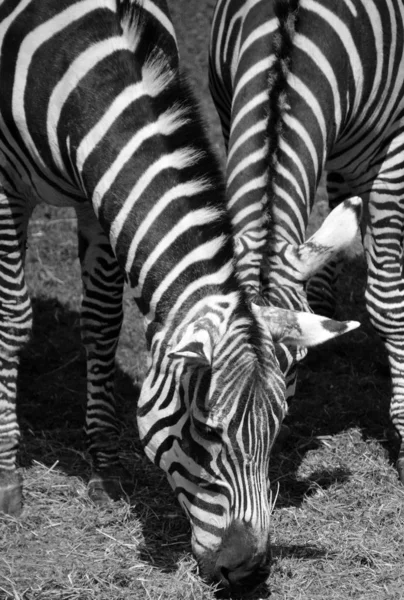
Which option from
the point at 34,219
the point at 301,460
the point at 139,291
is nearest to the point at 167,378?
the point at 139,291

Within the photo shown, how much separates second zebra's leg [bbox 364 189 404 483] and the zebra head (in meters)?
1.88

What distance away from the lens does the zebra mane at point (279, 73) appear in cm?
567

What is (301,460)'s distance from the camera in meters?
6.73

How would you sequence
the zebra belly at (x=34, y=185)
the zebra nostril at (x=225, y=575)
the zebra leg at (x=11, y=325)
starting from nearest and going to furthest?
1. the zebra nostril at (x=225, y=575)
2. the zebra belly at (x=34, y=185)
3. the zebra leg at (x=11, y=325)

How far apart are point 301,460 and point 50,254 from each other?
4.01 m

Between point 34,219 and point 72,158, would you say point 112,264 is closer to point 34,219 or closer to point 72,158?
point 72,158

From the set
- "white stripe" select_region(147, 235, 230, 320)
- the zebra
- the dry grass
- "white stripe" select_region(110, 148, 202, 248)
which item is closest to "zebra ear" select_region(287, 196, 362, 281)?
the zebra

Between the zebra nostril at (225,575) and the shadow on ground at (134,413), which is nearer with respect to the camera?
the zebra nostril at (225,575)

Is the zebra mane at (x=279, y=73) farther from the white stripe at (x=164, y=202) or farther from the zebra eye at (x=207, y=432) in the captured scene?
the zebra eye at (x=207, y=432)

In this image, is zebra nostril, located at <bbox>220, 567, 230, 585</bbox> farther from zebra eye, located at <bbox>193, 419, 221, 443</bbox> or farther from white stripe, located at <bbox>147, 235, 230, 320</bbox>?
white stripe, located at <bbox>147, 235, 230, 320</bbox>

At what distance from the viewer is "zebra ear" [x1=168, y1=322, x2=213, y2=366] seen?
4.24 metres

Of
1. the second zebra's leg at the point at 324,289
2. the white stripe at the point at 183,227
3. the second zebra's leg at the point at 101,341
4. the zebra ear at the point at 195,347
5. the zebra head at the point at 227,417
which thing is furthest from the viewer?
the second zebra's leg at the point at 324,289

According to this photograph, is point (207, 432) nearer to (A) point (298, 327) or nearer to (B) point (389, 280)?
(A) point (298, 327)

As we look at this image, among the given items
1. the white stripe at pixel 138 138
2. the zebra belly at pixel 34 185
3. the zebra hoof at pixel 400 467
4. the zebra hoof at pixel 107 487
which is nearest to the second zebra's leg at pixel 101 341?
the zebra hoof at pixel 107 487
